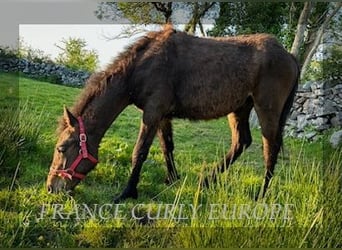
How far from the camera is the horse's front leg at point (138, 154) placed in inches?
139

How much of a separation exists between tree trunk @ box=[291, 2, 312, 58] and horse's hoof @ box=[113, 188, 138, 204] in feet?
5.47

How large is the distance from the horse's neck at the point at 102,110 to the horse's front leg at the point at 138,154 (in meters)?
0.23

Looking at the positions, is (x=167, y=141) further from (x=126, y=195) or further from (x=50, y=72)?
(x=50, y=72)

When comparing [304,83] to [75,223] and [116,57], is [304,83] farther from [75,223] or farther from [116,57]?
[75,223]

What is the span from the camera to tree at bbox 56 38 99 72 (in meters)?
3.77

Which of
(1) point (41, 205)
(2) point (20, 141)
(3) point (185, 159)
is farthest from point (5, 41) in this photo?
(3) point (185, 159)

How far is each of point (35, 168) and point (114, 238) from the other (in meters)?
0.78

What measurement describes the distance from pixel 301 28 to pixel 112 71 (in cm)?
153

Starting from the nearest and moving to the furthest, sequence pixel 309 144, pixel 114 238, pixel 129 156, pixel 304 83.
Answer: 1. pixel 114 238
2. pixel 129 156
3. pixel 309 144
4. pixel 304 83

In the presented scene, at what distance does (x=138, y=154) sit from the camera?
3.53 metres

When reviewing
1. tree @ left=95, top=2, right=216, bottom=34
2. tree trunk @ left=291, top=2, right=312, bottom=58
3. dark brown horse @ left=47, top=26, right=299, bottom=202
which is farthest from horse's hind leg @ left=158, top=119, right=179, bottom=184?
tree trunk @ left=291, top=2, right=312, bottom=58

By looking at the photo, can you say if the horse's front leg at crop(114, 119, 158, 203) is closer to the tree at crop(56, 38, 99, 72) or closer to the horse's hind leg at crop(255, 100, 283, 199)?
the tree at crop(56, 38, 99, 72)

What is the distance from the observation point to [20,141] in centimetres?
363

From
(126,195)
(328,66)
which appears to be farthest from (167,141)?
(328,66)
